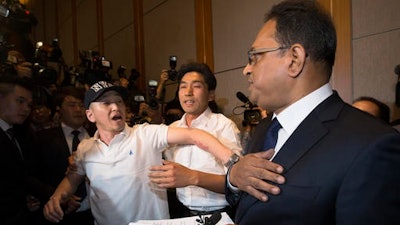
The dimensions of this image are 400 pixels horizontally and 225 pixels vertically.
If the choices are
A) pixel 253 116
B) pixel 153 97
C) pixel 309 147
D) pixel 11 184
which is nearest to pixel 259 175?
pixel 309 147

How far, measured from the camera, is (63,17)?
7.88 m

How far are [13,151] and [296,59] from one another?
5.21ft

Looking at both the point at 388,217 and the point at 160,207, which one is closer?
the point at 388,217

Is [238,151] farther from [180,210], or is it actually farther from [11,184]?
[11,184]

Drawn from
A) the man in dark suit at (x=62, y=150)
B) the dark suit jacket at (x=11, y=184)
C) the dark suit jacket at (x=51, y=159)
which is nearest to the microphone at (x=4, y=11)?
the man in dark suit at (x=62, y=150)

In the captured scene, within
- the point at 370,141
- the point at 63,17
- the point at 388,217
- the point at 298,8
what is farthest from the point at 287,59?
the point at 63,17

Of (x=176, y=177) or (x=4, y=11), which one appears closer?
(x=176, y=177)

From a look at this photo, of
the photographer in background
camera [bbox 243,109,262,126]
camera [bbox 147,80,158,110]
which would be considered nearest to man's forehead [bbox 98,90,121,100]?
camera [bbox 243,109,262,126]

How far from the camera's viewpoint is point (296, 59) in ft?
2.83

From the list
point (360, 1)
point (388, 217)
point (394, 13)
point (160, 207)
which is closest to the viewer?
point (388, 217)

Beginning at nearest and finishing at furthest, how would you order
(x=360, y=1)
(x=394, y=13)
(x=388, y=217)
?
(x=388, y=217) → (x=394, y=13) → (x=360, y=1)

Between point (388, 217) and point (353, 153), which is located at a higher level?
point (353, 153)

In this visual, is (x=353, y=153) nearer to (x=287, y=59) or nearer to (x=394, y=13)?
(x=287, y=59)

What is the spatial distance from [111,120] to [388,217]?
1.21 meters
